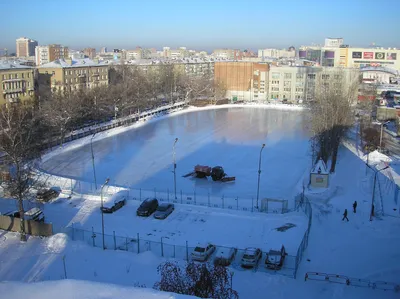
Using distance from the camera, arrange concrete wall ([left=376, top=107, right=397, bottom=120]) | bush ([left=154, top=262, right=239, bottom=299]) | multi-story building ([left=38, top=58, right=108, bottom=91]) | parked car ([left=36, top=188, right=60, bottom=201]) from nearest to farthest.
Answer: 1. bush ([left=154, top=262, right=239, bottom=299])
2. parked car ([left=36, top=188, right=60, bottom=201])
3. concrete wall ([left=376, top=107, right=397, bottom=120])
4. multi-story building ([left=38, top=58, right=108, bottom=91])

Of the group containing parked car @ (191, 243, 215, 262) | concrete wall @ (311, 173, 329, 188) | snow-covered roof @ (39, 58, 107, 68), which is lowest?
parked car @ (191, 243, 215, 262)

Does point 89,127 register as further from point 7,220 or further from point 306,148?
point 7,220

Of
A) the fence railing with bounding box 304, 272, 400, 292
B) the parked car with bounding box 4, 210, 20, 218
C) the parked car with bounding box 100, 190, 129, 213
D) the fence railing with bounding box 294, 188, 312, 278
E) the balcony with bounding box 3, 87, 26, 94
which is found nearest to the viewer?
the fence railing with bounding box 304, 272, 400, 292

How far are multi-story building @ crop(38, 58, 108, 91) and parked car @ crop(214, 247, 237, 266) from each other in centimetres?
2857

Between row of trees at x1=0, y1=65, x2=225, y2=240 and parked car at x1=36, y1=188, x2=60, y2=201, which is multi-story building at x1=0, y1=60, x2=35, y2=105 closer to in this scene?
Answer: row of trees at x1=0, y1=65, x2=225, y2=240

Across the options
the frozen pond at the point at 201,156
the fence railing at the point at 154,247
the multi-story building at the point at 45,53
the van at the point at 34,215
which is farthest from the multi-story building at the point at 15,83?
the multi-story building at the point at 45,53

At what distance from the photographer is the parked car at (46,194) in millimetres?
14031

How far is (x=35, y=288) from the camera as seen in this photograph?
5730 millimetres

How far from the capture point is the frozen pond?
16312mm

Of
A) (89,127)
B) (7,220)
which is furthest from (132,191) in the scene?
(89,127)

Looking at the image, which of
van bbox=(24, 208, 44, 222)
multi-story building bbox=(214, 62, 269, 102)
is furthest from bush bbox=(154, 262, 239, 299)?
multi-story building bbox=(214, 62, 269, 102)

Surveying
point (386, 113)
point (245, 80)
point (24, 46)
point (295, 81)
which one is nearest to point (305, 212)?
point (386, 113)

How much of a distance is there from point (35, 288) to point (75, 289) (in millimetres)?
550

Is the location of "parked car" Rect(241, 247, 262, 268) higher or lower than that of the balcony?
lower
